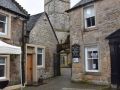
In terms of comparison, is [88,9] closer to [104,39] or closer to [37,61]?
[104,39]

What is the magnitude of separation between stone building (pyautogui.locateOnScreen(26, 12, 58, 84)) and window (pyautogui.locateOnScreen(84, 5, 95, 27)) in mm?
4882

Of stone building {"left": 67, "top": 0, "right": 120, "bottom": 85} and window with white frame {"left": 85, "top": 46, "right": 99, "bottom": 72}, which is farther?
window with white frame {"left": 85, "top": 46, "right": 99, "bottom": 72}

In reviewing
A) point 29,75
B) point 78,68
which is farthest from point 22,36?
point 78,68

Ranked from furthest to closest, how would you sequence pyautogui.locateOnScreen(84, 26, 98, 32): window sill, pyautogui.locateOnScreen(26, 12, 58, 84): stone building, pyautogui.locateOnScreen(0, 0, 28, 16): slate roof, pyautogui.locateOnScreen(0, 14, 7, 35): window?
pyautogui.locateOnScreen(26, 12, 58, 84): stone building
pyautogui.locateOnScreen(84, 26, 98, 32): window sill
pyautogui.locateOnScreen(0, 0, 28, 16): slate roof
pyautogui.locateOnScreen(0, 14, 7, 35): window

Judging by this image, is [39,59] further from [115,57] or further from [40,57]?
[115,57]

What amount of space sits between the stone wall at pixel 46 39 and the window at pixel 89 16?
4.87m

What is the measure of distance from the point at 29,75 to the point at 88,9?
24.3 ft

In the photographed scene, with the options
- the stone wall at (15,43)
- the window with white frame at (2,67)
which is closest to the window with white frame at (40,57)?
the stone wall at (15,43)

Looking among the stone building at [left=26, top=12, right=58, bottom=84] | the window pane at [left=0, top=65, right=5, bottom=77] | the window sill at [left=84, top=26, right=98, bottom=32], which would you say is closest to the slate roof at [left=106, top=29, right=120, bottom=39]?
the window sill at [left=84, top=26, right=98, bottom=32]

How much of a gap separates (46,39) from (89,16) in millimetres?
5625

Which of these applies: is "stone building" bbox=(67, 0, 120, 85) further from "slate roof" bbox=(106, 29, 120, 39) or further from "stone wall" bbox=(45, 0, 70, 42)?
"stone wall" bbox=(45, 0, 70, 42)

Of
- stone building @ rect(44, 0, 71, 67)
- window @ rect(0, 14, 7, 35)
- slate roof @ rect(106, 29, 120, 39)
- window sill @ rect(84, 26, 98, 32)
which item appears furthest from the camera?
stone building @ rect(44, 0, 71, 67)

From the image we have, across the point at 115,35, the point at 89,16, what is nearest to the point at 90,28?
the point at 89,16

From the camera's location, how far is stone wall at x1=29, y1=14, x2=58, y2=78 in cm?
2089
